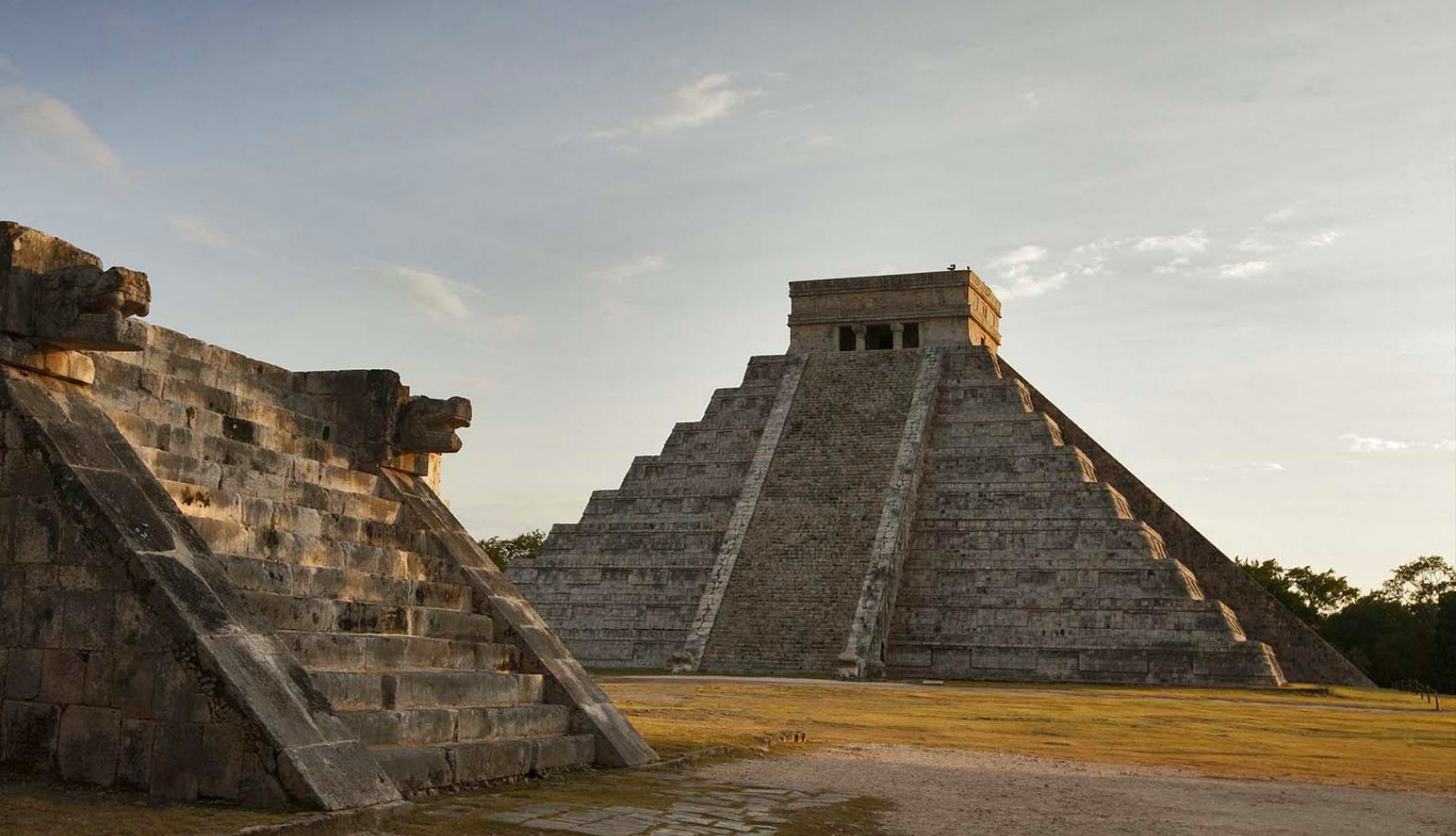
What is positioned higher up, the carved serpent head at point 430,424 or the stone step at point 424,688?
the carved serpent head at point 430,424

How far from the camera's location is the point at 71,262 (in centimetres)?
781

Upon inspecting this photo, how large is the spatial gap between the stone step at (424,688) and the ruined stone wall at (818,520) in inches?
740

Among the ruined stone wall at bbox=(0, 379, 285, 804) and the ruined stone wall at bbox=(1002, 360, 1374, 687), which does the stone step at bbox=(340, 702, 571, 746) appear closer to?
the ruined stone wall at bbox=(0, 379, 285, 804)

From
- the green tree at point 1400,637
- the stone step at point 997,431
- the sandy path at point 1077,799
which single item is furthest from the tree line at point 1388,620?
the sandy path at point 1077,799

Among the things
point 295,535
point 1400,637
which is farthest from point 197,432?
point 1400,637

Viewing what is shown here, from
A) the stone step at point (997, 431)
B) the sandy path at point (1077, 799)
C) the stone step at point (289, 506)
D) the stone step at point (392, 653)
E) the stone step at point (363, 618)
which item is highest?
the stone step at point (997, 431)

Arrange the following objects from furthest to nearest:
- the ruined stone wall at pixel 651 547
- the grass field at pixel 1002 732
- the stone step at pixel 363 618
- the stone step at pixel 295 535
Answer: the ruined stone wall at pixel 651 547 < the stone step at pixel 295 535 < the stone step at pixel 363 618 < the grass field at pixel 1002 732

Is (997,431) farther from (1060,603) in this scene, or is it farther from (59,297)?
(59,297)

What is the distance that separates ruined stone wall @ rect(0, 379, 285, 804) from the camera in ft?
21.3

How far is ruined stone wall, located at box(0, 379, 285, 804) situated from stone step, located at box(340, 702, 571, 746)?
2.79 ft

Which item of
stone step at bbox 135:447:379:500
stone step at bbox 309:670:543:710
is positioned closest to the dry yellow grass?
stone step at bbox 309:670:543:710

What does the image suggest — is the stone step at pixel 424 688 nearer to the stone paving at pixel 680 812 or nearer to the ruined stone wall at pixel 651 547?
the stone paving at pixel 680 812

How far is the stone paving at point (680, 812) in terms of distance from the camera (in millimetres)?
7035

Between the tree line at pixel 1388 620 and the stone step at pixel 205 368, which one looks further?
the tree line at pixel 1388 620
